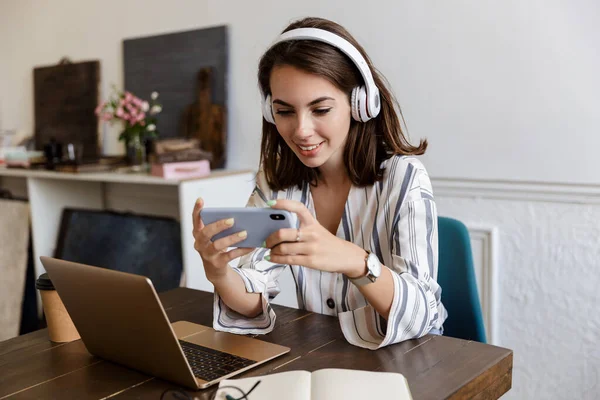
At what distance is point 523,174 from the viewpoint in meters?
2.08

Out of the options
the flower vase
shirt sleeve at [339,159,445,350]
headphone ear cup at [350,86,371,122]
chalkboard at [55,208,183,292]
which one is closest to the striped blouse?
shirt sleeve at [339,159,445,350]

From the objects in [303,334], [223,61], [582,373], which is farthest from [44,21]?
[582,373]

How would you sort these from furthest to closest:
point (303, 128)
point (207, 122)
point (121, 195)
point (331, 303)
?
1. point (121, 195)
2. point (207, 122)
3. point (331, 303)
4. point (303, 128)

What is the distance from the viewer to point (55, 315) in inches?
49.4

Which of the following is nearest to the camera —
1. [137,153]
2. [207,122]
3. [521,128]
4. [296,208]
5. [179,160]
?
[296,208]

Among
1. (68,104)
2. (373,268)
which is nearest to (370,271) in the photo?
(373,268)

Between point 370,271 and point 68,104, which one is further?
point 68,104

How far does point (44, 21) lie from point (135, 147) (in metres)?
1.29

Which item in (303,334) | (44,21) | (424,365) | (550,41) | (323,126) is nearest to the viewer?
(424,365)

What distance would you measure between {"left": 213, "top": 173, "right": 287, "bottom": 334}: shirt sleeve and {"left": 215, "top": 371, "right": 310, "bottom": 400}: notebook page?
0.29 meters

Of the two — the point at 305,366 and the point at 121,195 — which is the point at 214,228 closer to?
the point at 305,366

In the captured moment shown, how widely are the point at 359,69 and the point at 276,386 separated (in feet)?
2.50

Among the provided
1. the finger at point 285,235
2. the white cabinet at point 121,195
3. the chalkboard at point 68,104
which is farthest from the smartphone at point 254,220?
the chalkboard at point 68,104

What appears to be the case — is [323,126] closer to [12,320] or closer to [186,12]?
[186,12]
